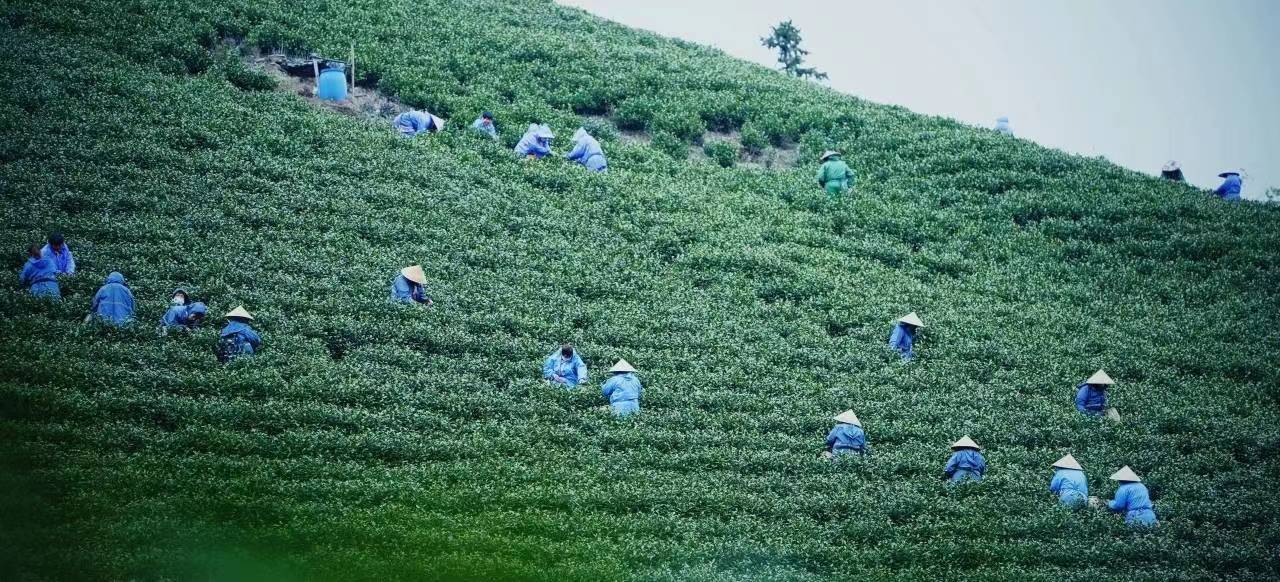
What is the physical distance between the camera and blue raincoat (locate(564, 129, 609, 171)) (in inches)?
1346

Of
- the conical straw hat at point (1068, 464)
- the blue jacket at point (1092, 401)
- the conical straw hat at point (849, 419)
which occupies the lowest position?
the conical straw hat at point (849, 419)

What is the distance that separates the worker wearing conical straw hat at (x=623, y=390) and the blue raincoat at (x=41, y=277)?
10353 millimetres

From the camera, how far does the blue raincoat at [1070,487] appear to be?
20.6m

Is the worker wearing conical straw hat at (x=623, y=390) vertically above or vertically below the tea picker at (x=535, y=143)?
below

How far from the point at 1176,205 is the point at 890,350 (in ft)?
44.9

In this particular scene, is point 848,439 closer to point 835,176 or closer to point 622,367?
point 622,367

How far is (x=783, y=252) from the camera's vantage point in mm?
31031

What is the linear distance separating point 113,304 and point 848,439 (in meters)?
13.4

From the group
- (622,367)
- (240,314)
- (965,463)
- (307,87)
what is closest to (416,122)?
(307,87)

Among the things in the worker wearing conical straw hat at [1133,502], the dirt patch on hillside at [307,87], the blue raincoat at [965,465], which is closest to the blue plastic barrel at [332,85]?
the dirt patch on hillside at [307,87]

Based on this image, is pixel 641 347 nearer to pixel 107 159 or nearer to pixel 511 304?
pixel 511 304

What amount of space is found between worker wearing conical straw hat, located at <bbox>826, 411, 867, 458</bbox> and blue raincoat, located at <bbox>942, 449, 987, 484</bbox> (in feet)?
5.02

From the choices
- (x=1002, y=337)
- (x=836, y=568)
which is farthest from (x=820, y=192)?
(x=836, y=568)

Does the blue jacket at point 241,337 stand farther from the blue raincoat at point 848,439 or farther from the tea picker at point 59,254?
the blue raincoat at point 848,439
